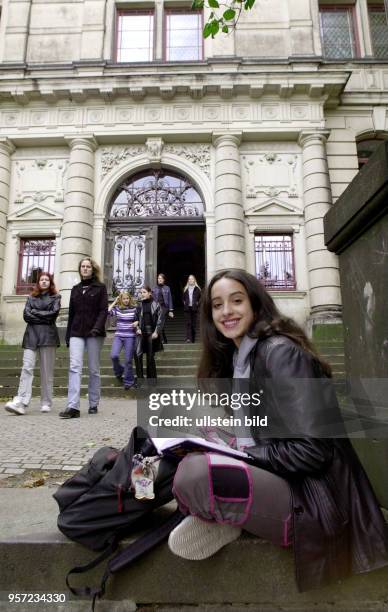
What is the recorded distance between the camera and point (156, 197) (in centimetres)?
1304

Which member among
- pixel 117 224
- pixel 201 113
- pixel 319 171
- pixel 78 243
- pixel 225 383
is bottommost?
pixel 225 383

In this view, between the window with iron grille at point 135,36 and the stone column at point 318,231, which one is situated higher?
the window with iron grille at point 135,36

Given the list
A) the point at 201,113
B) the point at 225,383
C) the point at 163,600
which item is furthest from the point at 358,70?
the point at 163,600

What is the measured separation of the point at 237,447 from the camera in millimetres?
1898

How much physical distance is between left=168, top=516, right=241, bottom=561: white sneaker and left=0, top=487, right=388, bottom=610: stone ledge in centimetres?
7

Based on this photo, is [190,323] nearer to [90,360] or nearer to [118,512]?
[90,360]

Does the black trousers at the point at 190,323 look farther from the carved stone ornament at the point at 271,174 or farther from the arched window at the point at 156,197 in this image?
the carved stone ornament at the point at 271,174

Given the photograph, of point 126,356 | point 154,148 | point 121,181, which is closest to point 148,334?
point 126,356

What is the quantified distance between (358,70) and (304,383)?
15077 mm

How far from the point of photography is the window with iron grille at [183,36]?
13.8m

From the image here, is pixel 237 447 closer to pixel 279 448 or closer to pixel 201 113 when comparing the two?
pixel 279 448

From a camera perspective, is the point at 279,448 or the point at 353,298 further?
the point at 353,298

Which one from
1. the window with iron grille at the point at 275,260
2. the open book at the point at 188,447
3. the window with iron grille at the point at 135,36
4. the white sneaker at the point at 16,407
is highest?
the window with iron grille at the point at 135,36

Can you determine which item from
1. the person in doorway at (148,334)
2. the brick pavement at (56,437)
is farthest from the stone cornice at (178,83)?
the brick pavement at (56,437)
